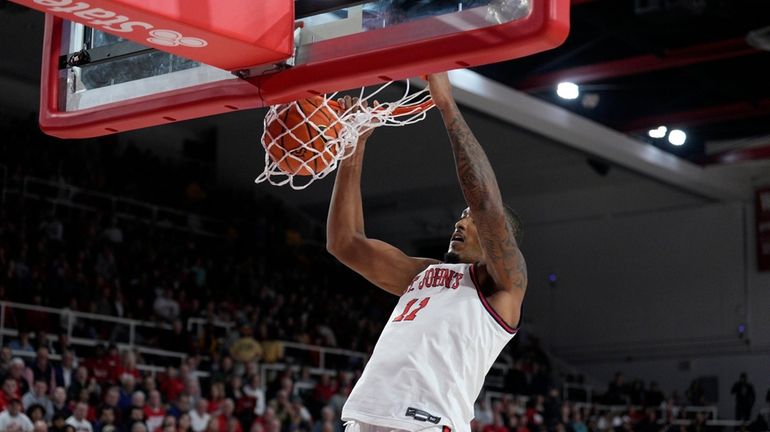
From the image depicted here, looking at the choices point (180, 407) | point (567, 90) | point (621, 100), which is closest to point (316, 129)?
point (180, 407)

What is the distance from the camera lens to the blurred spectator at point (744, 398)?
18.3 meters

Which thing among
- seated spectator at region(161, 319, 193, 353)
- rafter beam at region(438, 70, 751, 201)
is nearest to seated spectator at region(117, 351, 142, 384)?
seated spectator at region(161, 319, 193, 353)

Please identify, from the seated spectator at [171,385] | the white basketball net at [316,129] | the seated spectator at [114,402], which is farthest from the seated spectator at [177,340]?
the white basketball net at [316,129]

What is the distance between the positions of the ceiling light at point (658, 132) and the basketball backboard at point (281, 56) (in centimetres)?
1410

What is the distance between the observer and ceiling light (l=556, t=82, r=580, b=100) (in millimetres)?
14623

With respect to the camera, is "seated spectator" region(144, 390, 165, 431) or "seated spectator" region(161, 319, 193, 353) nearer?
"seated spectator" region(144, 390, 165, 431)

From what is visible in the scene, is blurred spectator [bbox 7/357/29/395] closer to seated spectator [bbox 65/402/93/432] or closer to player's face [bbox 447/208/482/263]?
seated spectator [bbox 65/402/93/432]

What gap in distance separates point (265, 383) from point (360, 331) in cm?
387

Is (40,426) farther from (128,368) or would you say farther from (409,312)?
(409,312)

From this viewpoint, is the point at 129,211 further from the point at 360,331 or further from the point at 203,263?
the point at 360,331

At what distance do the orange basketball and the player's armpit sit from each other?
0.47 m

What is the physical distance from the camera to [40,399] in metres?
10.1

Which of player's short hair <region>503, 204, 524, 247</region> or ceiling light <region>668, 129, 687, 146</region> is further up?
ceiling light <region>668, 129, 687, 146</region>

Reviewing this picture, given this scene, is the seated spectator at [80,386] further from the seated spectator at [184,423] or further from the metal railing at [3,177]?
the metal railing at [3,177]
